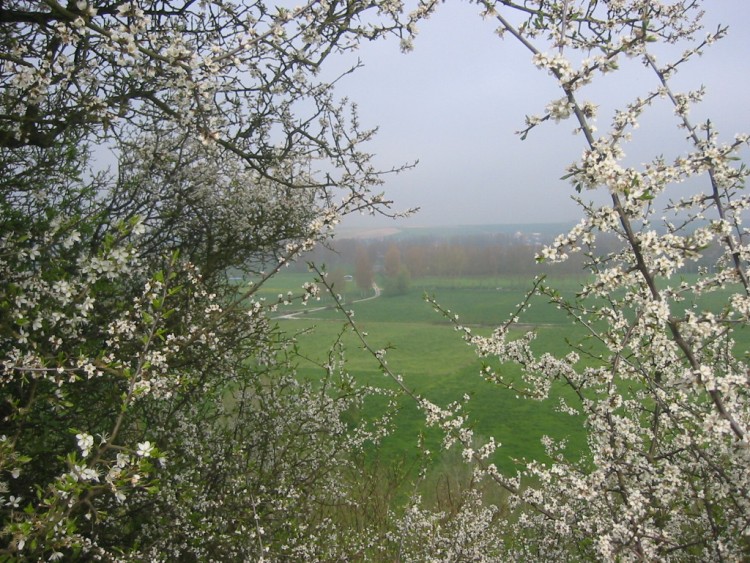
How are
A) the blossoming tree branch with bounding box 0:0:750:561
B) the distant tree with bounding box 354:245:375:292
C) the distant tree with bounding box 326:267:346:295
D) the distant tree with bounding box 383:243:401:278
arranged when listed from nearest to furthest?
the blossoming tree branch with bounding box 0:0:750:561 → the distant tree with bounding box 326:267:346:295 → the distant tree with bounding box 354:245:375:292 → the distant tree with bounding box 383:243:401:278

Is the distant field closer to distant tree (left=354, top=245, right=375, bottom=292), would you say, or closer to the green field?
the green field

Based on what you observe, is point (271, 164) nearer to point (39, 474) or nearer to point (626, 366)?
point (39, 474)

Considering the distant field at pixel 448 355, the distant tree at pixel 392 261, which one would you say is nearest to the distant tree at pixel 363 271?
the distant field at pixel 448 355

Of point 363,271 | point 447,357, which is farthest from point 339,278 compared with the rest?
point 447,357

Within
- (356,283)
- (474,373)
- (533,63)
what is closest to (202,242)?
(356,283)

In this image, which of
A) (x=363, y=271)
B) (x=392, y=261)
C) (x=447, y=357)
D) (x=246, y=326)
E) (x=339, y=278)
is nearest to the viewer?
(x=246, y=326)

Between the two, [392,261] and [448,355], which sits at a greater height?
[392,261]

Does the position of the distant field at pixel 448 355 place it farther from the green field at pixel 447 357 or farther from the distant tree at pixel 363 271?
the distant tree at pixel 363 271

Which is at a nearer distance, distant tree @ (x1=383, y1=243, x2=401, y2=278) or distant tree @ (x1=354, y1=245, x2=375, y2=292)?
distant tree @ (x1=354, y1=245, x2=375, y2=292)

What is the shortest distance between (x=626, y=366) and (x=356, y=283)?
12.8ft

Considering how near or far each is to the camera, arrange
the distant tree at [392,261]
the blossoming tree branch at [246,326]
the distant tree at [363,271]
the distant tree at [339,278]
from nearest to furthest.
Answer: the blossoming tree branch at [246,326] < the distant tree at [339,278] < the distant tree at [363,271] < the distant tree at [392,261]

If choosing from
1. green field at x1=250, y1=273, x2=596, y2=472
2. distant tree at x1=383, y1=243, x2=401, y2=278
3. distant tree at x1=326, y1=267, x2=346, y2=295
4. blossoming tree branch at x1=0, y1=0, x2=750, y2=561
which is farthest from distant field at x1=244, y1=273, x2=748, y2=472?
blossoming tree branch at x1=0, y1=0, x2=750, y2=561

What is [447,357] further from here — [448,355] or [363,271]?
[363,271]

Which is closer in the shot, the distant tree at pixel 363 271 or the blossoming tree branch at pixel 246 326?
the blossoming tree branch at pixel 246 326
